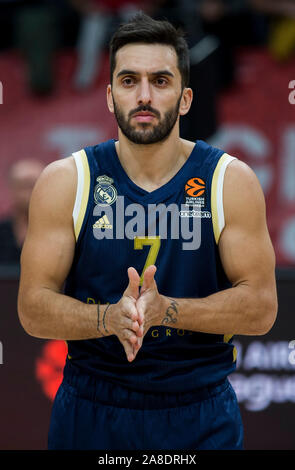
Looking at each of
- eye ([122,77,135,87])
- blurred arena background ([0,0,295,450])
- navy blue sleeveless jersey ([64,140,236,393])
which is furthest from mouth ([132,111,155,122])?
blurred arena background ([0,0,295,450])

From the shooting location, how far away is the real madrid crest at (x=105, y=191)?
3127mm

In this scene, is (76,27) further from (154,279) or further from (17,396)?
(154,279)

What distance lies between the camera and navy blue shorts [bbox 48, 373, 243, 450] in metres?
3.10

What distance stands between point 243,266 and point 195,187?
39 cm

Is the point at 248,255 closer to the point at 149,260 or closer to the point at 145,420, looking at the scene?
the point at 149,260

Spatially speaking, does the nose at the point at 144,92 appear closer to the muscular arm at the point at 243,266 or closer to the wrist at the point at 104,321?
the muscular arm at the point at 243,266

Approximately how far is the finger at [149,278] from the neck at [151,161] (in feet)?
1.61

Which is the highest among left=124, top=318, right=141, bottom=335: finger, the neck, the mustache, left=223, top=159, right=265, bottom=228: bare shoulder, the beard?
the mustache

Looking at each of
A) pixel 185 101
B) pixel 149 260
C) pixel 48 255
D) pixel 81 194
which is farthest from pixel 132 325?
pixel 185 101

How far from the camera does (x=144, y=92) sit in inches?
119

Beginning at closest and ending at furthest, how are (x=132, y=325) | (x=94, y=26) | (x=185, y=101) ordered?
1. (x=132, y=325)
2. (x=185, y=101)
3. (x=94, y=26)

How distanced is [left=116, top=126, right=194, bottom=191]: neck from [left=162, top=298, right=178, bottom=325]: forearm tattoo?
0.56m

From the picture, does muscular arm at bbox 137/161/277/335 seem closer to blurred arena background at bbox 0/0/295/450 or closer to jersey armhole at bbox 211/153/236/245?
jersey armhole at bbox 211/153/236/245

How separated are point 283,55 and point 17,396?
4989 mm
